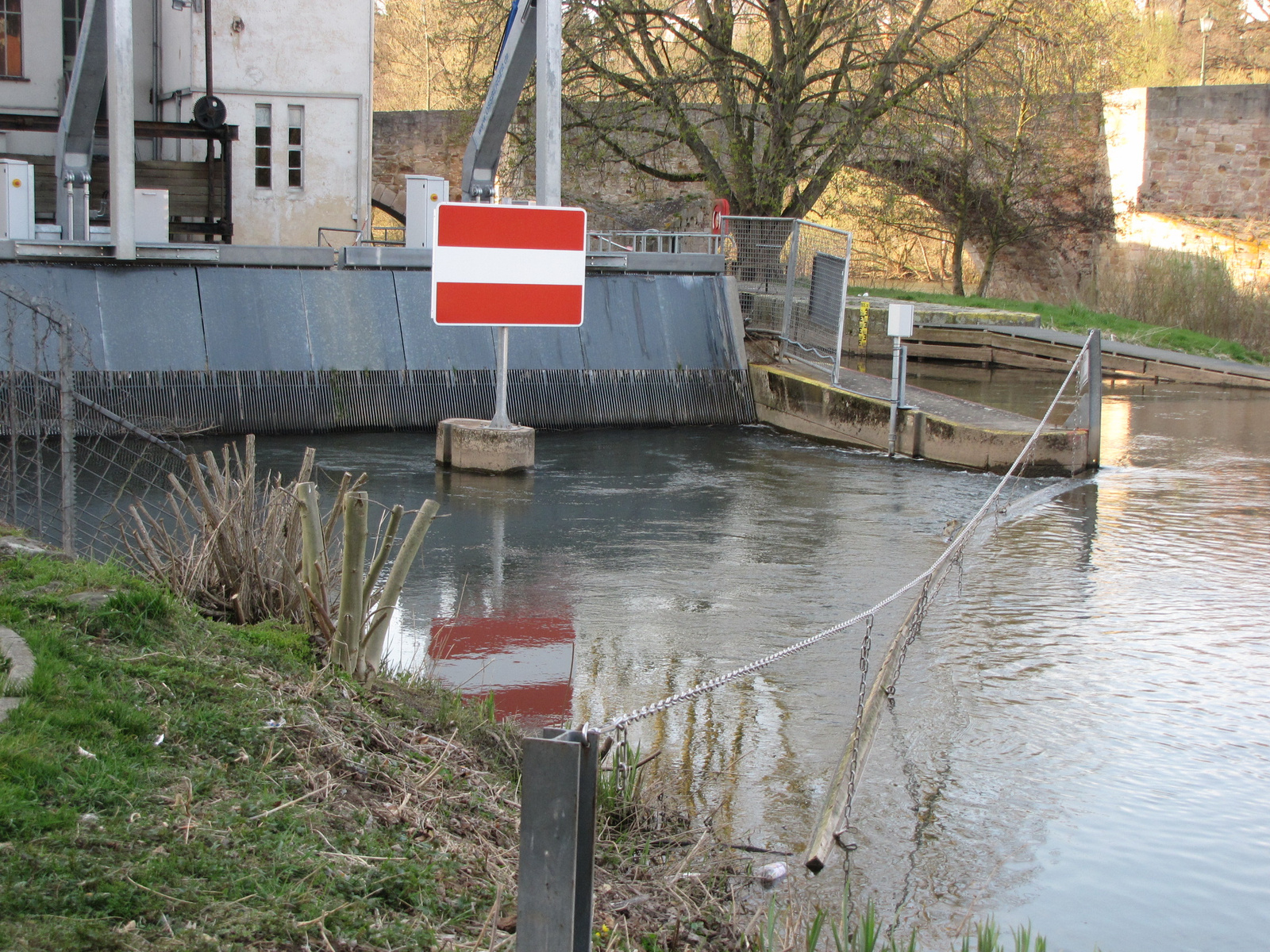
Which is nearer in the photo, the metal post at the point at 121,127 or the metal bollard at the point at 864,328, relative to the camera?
the metal post at the point at 121,127

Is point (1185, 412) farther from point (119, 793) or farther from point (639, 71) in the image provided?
point (119, 793)

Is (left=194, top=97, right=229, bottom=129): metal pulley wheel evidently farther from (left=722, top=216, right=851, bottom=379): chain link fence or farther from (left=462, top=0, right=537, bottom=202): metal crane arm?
(left=722, top=216, right=851, bottom=379): chain link fence

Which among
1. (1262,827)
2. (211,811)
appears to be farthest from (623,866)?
(1262,827)

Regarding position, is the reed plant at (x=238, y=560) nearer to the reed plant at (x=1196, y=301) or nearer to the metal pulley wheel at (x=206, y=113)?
the metal pulley wheel at (x=206, y=113)

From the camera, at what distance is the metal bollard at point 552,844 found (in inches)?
100

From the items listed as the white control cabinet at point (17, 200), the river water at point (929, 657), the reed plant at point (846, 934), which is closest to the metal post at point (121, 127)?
the white control cabinet at point (17, 200)

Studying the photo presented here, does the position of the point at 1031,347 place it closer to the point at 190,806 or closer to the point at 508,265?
the point at 508,265

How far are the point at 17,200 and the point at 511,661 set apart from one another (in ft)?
36.4

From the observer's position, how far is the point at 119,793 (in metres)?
3.43

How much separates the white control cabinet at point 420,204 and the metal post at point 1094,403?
9389 mm

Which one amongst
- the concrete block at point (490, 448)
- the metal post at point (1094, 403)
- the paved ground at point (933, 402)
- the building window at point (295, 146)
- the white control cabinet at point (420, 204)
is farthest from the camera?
the building window at point (295, 146)

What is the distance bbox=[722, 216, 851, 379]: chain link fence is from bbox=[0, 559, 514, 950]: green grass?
35.3 ft

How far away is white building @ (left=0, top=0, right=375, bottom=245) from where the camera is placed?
2264cm

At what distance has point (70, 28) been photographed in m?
23.9
